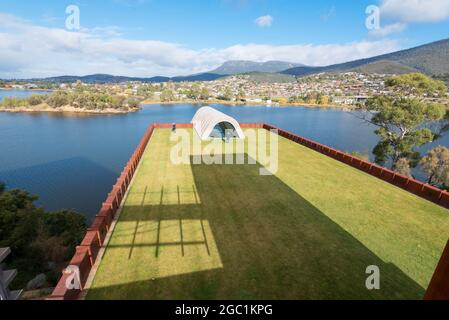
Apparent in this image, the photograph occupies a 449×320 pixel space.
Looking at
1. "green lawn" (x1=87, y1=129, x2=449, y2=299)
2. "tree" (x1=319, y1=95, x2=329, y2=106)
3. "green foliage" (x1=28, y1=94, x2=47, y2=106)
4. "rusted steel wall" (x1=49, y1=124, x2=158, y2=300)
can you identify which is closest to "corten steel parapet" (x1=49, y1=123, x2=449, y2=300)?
"rusted steel wall" (x1=49, y1=124, x2=158, y2=300)

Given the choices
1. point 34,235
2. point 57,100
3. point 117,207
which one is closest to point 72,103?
point 57,100

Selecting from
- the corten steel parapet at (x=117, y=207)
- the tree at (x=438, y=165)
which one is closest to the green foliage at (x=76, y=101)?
the corten steel parapet at (x=117, y=207)

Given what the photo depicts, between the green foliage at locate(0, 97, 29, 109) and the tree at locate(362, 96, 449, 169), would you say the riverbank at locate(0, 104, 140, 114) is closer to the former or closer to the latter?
the green foliage at locate(0, 97, 29, 109)

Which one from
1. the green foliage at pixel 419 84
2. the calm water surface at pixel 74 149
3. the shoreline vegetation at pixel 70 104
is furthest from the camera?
the shoreline vegetation at pixel 70 104

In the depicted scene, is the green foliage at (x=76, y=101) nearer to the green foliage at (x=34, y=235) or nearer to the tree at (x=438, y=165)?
the green foliage at (x=34, y=235)

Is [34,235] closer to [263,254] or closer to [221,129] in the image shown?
[221,129]
